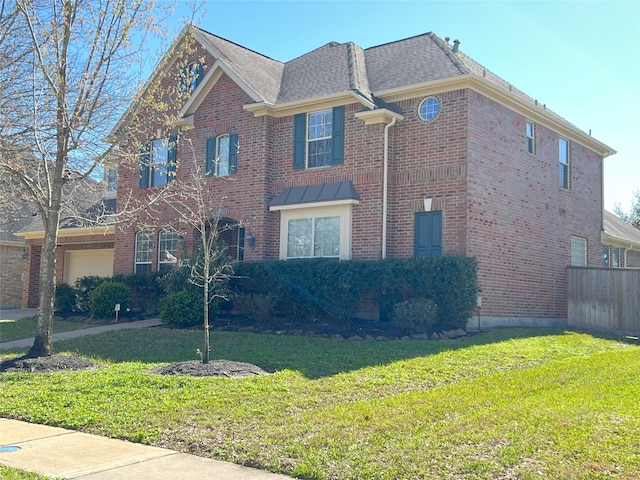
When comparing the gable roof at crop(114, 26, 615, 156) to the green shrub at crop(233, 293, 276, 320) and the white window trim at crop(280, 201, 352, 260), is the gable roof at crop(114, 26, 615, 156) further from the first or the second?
the green shrub at crop(233, 293, 276, 320)

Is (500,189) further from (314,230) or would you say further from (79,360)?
(79,360)

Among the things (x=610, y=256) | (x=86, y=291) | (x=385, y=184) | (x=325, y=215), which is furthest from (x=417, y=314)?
(x=610, y=256)

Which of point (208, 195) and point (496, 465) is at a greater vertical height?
point (208, 195)

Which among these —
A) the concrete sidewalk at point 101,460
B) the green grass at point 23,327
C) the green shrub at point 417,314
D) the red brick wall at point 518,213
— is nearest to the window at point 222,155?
the green grass at point 23,327

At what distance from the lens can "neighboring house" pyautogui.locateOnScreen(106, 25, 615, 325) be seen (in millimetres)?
17094

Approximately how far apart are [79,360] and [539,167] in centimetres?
1394

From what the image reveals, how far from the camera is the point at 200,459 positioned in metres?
6.41

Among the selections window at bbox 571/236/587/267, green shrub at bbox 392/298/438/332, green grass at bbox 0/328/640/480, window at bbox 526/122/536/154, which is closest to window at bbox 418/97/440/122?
window at bbox 526/122/536/154

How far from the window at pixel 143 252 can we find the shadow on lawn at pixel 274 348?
250 inches

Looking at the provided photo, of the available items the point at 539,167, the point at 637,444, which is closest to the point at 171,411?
the point at 637,444

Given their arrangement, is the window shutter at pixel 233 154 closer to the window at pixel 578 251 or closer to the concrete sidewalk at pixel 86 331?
the concrete sidewalk at pixel 86 331

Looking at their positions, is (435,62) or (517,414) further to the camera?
(435,62)

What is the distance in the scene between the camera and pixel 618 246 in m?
26.4

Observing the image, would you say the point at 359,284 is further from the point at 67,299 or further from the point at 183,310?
the point at 67,299
